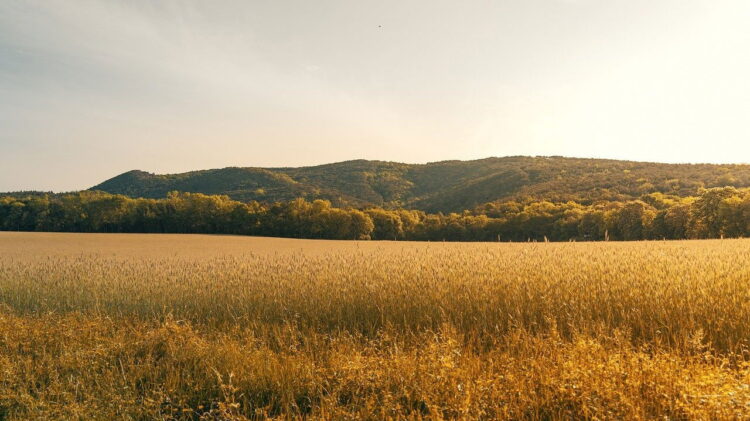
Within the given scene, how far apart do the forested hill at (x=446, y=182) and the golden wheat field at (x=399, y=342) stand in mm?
79506

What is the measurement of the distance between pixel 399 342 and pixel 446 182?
138 metres

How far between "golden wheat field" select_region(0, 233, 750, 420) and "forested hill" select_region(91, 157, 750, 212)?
79506 millimetres

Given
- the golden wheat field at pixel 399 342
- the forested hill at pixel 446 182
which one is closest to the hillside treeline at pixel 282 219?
the forested hill at pixel 446 182

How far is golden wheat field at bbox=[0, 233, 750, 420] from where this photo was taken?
13.1ft

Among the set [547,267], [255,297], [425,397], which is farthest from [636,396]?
[255,297]

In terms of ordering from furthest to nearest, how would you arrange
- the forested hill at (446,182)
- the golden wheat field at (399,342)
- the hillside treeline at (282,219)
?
the forested hill at (446,182) < the hillside treeline at (282,219) < the golden wheat field at (399,342)

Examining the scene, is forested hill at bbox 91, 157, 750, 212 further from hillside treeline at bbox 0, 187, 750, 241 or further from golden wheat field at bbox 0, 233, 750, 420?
golden wheat field at bbox 0, 233, 750, 420

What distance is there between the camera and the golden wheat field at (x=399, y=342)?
400 centimetres

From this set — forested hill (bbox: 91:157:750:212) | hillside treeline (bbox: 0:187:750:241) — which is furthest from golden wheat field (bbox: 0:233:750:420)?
forested hill (bbox: 91:157:750:212)

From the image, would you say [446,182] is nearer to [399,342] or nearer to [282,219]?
[282,219]

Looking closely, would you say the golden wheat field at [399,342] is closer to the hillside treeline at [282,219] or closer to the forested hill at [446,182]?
the hillside treeline at [282,219]

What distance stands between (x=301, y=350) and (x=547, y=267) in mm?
5242

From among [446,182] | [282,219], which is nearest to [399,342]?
[282,219]

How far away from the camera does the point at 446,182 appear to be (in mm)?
141625
